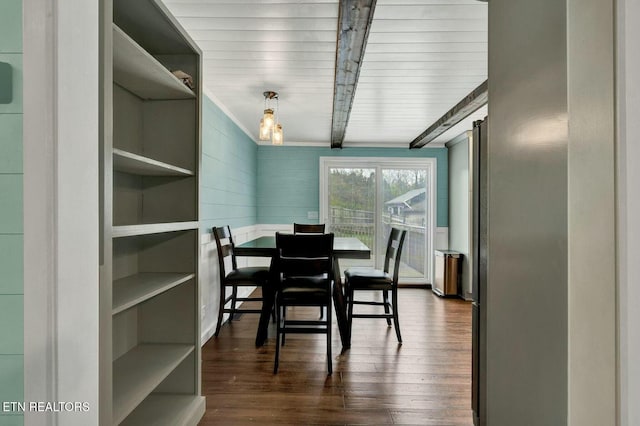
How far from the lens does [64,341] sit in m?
0.72

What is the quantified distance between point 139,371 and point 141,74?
138cm

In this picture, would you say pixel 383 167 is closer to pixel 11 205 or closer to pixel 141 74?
→ pixel 141 74

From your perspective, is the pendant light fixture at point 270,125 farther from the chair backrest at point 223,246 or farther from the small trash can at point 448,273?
the small trash can at point 448,273

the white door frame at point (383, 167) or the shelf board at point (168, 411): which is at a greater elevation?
the white door frame at point (383, 167)

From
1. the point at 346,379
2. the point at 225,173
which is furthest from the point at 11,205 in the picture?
the point at 225,173

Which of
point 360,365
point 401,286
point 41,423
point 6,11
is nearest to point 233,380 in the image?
point 360,365

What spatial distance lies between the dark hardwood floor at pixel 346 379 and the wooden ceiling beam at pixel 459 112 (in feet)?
7.18

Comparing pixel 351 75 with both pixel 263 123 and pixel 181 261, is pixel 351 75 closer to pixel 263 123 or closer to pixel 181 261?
pixel 263 123

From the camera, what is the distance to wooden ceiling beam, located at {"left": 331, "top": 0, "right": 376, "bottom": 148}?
164 centimetres

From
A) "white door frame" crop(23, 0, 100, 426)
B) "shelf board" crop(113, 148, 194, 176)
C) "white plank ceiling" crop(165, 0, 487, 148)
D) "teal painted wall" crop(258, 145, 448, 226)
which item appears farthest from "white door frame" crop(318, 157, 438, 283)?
"white door frame" crop(23, 0, 100, 426)

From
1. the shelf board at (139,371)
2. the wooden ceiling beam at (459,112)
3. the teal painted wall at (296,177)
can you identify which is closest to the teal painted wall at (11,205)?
the shelf board at (139,371)

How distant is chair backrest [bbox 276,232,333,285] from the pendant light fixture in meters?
0.93

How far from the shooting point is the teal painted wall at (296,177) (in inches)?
204

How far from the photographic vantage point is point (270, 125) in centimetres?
274
